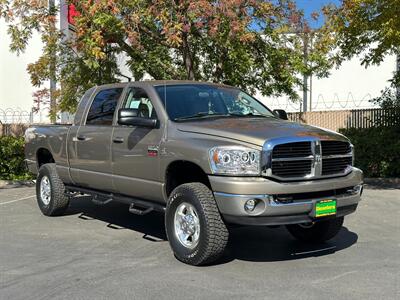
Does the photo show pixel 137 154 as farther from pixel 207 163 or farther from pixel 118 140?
pixel 207 163

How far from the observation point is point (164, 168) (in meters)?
6.40

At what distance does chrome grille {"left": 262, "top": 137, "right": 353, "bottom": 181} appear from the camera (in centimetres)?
561

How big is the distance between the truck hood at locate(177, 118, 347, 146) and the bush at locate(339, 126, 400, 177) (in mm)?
8184

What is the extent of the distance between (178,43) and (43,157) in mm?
3330

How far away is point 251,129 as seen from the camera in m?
5.95

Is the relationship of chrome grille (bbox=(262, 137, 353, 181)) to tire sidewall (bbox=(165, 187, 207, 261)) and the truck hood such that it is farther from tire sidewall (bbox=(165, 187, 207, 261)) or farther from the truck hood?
tire sidewall (bbox=(165, 187, 207, 261))

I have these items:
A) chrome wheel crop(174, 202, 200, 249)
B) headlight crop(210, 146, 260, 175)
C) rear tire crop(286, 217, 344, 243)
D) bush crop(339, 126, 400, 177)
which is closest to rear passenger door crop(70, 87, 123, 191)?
chrome wheel crop(174, 202, 200, 249)

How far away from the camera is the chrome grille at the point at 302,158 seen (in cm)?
561

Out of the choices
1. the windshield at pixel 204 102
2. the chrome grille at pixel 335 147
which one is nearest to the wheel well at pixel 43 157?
the windshield at pixel 204 102

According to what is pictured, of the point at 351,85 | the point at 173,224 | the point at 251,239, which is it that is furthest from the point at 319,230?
the point at 351,85

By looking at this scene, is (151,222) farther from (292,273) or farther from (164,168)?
(292,273)

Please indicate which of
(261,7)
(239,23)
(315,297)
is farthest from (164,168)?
(261,7)

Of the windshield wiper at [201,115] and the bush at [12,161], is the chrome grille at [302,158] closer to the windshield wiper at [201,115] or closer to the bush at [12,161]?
the windshield wiper at [201,115]

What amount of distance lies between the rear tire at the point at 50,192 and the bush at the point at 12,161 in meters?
4.85
